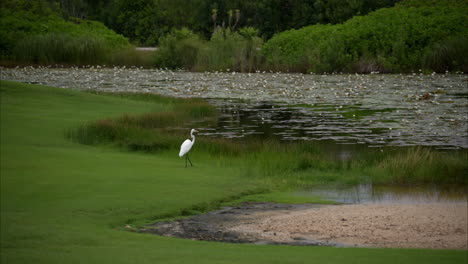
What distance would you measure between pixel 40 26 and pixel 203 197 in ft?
162

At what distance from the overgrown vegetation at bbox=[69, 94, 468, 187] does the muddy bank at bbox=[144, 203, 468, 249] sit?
7.79 ft

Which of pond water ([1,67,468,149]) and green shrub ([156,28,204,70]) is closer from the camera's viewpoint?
pond water ([1,67,468,149])

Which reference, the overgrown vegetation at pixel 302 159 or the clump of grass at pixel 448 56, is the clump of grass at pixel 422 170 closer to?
the overgrown vegetation at pixel 302 159

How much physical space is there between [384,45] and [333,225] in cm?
3723

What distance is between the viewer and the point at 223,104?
29594mm

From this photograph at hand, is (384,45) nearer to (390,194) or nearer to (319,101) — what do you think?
(319,101)

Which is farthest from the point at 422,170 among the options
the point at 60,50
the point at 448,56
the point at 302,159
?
the point at 60,50

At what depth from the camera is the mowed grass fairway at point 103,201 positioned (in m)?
8.00

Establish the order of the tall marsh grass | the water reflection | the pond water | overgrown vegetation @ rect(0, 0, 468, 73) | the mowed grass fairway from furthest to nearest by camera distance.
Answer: the tall marsh grass
overgrown vegetation @ rect(0, 0, 468, 73)
the pond water
the water reflection
the mowed grass fairway

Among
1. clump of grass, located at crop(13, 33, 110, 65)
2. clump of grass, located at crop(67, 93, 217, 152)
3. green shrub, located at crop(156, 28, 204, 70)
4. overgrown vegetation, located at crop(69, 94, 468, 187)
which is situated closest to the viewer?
overgrown vegetation, located at crop(69, 94, 468, 187)

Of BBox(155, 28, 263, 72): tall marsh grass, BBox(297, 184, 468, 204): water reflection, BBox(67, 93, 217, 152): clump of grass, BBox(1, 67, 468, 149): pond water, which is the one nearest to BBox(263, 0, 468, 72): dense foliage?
BBox(155, 28, 263, 72): tall marsh grass

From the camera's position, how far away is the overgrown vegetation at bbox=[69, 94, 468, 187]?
14.6 m

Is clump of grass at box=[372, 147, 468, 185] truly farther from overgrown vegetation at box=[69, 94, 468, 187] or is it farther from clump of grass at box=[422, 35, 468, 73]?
clump of grass at box=[422, 35, 468, 73]

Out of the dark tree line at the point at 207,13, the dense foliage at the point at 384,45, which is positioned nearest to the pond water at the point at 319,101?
the dense foliage at the point at 384,45
